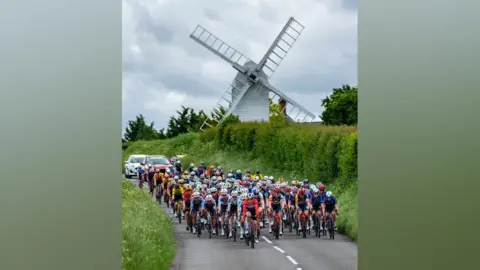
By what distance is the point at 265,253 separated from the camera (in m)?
9.14

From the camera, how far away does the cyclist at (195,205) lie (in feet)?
31.8

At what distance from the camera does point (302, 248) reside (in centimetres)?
940

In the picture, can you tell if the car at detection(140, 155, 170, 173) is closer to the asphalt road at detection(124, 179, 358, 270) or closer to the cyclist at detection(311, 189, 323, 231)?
the asphalt road at detection(124, 179, 358, 270)

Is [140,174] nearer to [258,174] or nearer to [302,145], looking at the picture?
[258,174]

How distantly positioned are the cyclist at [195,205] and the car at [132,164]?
101 centimetres

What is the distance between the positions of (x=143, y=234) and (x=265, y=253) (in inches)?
68.9
